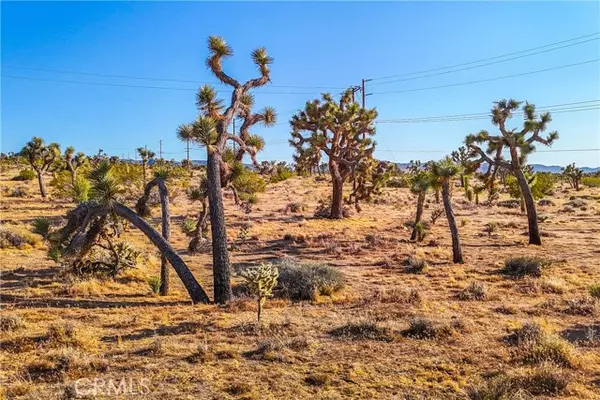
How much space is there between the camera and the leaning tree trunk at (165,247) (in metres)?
11.2

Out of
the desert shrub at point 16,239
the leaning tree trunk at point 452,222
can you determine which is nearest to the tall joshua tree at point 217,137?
the leaning tree trunk at point 452,222

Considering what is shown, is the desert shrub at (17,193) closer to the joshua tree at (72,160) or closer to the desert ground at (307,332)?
the joshua tree at (72,160)

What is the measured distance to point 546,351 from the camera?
7527 mm

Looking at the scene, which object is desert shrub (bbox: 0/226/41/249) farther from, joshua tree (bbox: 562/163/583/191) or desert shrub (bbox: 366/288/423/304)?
joshua tree (bbox: 562/163/583/191)

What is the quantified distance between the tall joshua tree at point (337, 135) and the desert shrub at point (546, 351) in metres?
21.4

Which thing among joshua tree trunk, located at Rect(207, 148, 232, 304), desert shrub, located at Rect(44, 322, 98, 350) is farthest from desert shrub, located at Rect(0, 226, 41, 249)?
joshua tree trunk, located at Rect(207, 148, 232, 304)

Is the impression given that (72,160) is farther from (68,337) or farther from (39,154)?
(68,337)

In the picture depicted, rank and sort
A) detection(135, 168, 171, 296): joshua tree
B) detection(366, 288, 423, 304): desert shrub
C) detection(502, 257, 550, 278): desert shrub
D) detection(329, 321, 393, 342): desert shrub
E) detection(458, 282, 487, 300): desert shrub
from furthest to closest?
1. detection(502, 257, 550, 278): desert shrub
2. detection(458, 282, 487, 300): desert shrub
3. detection(135, 168, 171, 296): joshua tree
4. detection(366, 288, 423, 304): desert shrub
5. detection(329, 321, 393, 342): desert shrub

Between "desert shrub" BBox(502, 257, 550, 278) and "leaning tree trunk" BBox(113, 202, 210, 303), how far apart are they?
10.5 m

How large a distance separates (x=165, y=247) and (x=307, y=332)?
4.61m

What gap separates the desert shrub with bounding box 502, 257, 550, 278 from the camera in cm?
1465

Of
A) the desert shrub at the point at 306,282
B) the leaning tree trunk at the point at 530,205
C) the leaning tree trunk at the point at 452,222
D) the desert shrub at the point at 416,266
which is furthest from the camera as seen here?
the leaning tree trunk at the point at 530,205

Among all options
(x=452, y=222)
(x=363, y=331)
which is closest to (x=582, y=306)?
(x=363, y=331)

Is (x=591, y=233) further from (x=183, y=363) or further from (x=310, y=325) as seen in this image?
(x=183, y=363)
